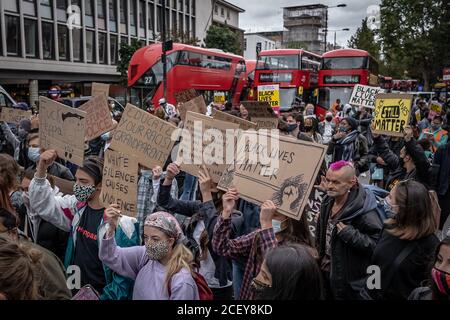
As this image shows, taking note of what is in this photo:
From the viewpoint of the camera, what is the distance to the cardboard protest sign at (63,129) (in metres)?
4.06

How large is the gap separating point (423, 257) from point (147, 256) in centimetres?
176

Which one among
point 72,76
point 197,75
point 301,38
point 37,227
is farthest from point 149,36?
point 301,38

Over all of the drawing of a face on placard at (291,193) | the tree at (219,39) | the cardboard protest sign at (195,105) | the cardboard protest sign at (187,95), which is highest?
the tree at (219,39)

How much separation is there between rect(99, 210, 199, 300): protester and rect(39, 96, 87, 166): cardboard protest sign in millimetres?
1321

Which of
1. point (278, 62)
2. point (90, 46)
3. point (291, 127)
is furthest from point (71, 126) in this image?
point (90, 46)

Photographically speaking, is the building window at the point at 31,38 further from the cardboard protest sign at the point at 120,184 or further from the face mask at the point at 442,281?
the face mask at the point at 442,281

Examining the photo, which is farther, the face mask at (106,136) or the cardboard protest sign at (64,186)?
the face mask at (106,136)

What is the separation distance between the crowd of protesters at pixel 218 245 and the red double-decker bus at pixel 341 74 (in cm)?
1866

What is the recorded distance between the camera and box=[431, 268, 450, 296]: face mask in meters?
2.07

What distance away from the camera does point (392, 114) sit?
19.1 ft

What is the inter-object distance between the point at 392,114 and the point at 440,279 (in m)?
4.10

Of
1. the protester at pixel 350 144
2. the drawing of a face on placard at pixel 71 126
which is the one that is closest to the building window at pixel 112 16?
the protester at pixel 350 144

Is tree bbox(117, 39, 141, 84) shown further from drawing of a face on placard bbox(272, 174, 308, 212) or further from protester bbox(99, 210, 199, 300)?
drawing of a face on placard bbox(272, 174, 308, 212)
